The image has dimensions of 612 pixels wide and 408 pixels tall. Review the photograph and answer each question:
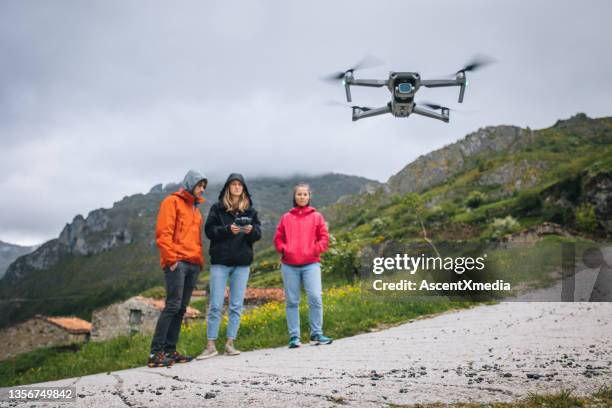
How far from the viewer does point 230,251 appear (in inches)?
257

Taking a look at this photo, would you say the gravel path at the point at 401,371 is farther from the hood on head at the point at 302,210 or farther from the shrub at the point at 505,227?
the shrub at the point at 505,227

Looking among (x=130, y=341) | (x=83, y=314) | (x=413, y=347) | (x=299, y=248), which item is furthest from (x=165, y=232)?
(x=83, y=314)

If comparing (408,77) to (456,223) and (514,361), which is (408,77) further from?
(456,223)

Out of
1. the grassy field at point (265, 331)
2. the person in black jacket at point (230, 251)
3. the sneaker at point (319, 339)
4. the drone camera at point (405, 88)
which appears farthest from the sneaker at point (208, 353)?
the drone camera at point (405, 88)

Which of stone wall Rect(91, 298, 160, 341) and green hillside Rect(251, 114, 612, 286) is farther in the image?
stone wall Rect(91, 298, 160, 341)

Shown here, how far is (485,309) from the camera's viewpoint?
29.7 ft

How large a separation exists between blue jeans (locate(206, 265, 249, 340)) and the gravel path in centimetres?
47

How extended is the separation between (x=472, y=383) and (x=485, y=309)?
6.15 m

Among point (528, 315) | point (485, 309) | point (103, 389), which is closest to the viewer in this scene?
point (103, 389)

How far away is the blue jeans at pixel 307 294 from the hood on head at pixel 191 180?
1739mm

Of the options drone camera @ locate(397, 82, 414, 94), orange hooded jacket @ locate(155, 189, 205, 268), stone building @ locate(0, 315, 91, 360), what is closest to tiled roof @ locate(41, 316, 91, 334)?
stone building @ locate(0, 315, 91, 360)

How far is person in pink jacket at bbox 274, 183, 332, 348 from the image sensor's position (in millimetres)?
6938

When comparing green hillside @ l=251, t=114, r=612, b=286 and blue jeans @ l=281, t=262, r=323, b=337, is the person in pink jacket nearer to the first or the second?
blue jeans @ l=281, t=262, r=323, b=337

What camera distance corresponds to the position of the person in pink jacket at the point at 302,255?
273 inches
